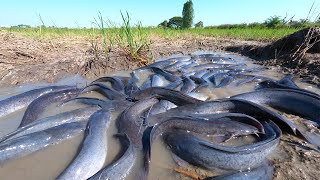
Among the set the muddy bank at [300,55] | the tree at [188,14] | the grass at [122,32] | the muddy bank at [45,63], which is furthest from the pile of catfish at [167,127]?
the tree at [188,14]

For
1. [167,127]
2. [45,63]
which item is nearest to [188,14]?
[45,63]

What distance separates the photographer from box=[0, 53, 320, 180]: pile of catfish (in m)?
2.46

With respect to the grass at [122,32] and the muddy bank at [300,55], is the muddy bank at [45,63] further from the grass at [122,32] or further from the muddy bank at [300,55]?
the muddy bank at [300,55]

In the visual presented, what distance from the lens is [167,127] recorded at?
3.05 m

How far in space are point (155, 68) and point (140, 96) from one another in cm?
244

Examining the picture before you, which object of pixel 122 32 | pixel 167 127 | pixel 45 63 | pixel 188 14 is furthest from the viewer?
pixel 188 14

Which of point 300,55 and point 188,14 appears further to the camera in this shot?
point 188,14

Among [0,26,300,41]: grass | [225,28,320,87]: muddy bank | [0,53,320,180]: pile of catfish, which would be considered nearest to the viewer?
[0,53,320,180]: pile of catfish

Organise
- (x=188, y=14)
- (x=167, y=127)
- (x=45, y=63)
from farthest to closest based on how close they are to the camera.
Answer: (x=188, y=14)
(x=45, y=63)
(x=167, y=127)

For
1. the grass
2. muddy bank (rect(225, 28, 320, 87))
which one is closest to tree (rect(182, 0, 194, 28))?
the grass

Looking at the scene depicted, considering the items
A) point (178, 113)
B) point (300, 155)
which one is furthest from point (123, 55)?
point (300, 155)

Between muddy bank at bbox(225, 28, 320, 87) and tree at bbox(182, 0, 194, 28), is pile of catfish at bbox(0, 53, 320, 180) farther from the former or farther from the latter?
tree at bbox(182, 0, 194, 28)

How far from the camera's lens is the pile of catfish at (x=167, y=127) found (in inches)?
97.0

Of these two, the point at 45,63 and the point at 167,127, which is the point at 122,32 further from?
the point at 167,127
